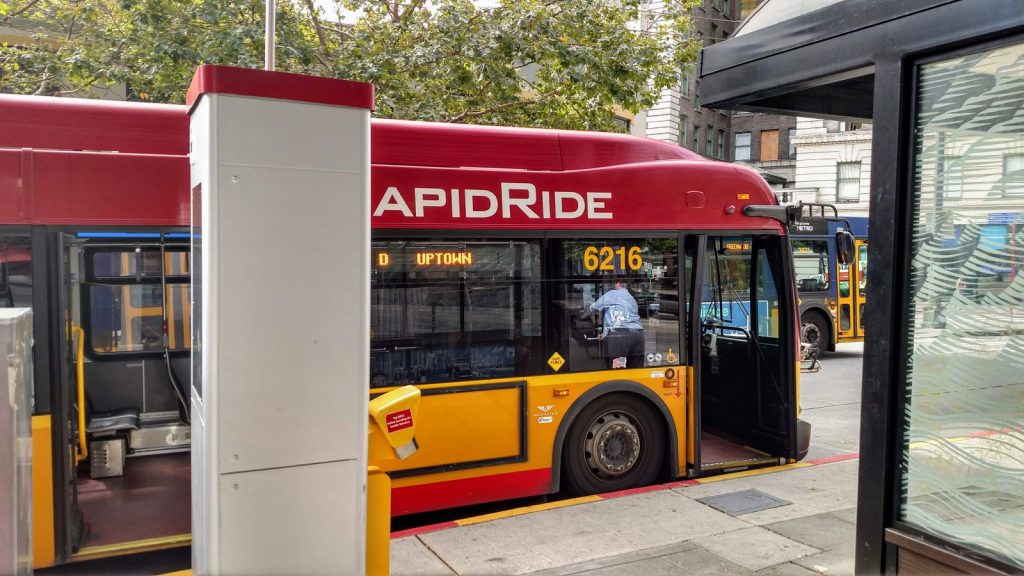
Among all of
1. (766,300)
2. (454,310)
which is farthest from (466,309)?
(766,300)

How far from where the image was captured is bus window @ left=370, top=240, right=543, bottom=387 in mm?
5836

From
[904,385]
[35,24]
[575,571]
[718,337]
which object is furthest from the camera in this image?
[35,24]

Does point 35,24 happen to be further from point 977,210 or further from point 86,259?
point 977,210

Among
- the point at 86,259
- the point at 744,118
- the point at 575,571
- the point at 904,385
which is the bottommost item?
the point at 575,571

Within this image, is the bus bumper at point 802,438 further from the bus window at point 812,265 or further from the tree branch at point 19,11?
the tree branch at point 19,11

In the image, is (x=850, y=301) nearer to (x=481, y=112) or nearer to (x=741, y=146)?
(x=481, y=112)

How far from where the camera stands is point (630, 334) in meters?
6.71

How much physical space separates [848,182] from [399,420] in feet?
118

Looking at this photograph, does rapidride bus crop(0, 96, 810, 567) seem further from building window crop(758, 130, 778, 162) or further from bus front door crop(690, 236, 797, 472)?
building window crop(758, 130, 778, 162)

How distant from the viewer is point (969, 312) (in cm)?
307

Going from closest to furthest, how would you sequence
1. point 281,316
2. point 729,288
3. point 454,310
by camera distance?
1. point 281,316
2. point 454,310
3. point 729,288

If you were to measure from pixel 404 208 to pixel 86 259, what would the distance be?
2.17 metres

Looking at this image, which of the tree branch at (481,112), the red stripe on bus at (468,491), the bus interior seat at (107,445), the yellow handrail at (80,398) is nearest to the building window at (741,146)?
the tree branch at (481,112)

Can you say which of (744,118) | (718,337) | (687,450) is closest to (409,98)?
(718,337)
